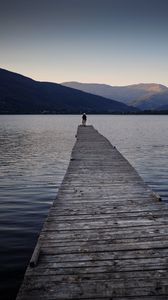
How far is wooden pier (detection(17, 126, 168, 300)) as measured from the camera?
6.08 meters

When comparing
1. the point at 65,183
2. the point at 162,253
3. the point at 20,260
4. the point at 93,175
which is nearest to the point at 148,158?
the point at 93,175

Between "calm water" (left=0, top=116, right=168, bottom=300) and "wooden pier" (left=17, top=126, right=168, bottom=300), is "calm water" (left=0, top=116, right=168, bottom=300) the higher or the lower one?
the lower one

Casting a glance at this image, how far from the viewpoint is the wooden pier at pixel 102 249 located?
6082mm

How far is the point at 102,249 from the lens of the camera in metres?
7.80

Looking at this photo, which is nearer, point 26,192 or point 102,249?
point 102,249

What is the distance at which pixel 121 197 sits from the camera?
12891 mm

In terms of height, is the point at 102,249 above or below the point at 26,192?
above

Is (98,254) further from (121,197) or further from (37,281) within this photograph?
(121,197)

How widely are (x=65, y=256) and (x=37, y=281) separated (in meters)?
1.16

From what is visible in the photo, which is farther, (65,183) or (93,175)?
Result: (93,175)

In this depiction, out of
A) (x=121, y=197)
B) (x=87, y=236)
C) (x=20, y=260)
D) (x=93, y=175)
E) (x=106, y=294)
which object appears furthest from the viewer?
(x=93, y=175)

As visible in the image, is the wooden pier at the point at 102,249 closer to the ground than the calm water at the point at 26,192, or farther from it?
farther from it

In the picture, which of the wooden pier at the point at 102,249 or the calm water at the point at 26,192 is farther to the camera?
the calm water at the point at 26,192

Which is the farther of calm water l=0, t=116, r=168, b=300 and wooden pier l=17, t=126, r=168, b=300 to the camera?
calm water l=0, t=116, r=168, b=300
